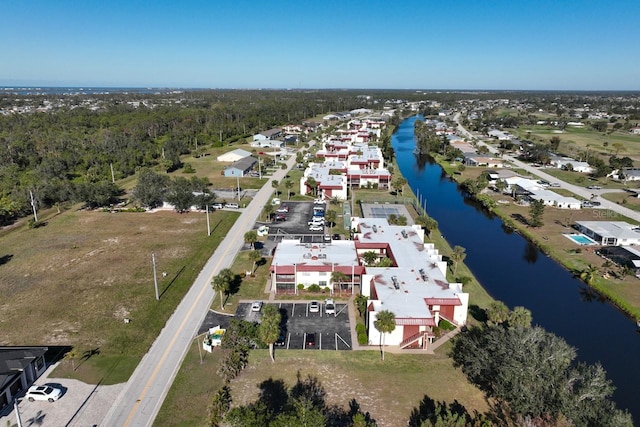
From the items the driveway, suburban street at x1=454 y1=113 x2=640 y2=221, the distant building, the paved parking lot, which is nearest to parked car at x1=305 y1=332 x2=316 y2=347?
the paved parking lot

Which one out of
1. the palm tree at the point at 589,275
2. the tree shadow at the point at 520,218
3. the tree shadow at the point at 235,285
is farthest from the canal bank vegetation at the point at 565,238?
the tree shadow at the point at 235,285

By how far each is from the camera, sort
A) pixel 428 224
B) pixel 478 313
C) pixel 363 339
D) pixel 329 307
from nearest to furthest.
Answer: pixel 363 339 → pixel 478 313 → pixel 329 307 → pixel 428 224

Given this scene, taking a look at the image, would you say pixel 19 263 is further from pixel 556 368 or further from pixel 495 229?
pixel 495 229

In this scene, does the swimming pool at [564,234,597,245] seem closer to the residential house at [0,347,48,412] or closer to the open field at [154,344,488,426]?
the open field at [154,344,488,426]

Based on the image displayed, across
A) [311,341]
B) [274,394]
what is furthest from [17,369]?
[311,341]

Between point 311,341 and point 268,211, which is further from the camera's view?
point 268,211

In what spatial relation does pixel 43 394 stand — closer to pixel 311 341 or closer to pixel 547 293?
pixel 311 341

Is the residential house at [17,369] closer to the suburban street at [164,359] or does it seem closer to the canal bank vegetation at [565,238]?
the suburban street at [164,359]
